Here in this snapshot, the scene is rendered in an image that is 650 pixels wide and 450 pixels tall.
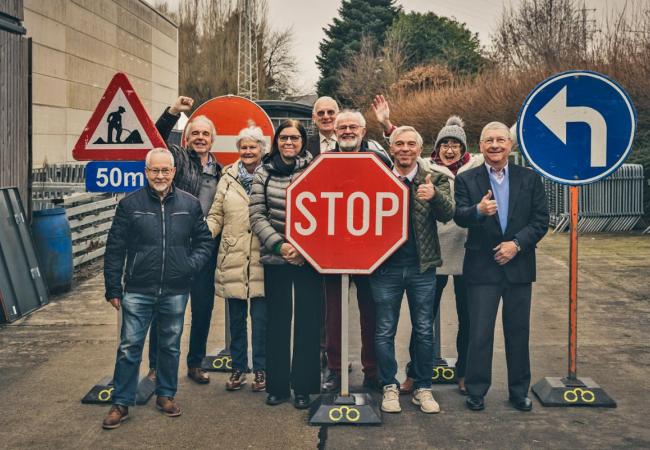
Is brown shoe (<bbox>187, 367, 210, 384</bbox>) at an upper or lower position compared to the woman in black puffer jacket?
lower

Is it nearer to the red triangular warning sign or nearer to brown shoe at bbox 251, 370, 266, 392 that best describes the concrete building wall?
the red triangular warning sign

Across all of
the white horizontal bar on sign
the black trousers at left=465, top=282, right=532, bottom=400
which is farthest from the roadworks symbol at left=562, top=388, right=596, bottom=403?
the white horizontal bar on sign

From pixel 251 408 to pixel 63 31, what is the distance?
21341mm

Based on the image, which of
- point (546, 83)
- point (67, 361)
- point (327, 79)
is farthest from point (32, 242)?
point (327, 79)

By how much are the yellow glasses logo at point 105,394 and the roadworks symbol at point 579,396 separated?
9.90ft

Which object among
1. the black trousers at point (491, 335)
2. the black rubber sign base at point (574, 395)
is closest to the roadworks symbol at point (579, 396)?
the black rubber sign base at point (574, 395)

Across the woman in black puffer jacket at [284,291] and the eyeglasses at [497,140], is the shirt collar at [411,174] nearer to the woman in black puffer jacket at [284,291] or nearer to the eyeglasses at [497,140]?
A: the eyeglasses at [497,140]

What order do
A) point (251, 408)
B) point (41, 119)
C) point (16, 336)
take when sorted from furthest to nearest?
1. point (41, 119)
2. point (16, 336)
3. point (251, 408)

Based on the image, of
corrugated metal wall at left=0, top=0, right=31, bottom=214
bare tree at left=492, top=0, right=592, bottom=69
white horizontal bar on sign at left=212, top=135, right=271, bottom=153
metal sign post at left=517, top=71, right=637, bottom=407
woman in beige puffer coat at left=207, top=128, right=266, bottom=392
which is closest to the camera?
metal sign post at left=517, top=71, right=637, bottom=407

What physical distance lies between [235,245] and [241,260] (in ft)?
0.38

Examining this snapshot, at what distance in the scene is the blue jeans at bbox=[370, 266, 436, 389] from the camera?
218 inches

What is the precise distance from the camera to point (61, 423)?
527 centimetres

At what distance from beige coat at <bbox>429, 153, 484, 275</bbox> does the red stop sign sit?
74cm

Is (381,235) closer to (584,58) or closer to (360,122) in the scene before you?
(360,122)
